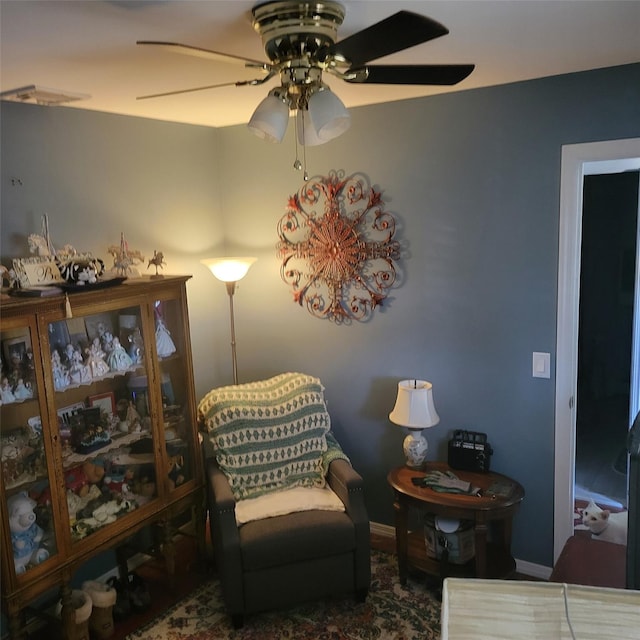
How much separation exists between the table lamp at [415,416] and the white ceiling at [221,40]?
4.85ft

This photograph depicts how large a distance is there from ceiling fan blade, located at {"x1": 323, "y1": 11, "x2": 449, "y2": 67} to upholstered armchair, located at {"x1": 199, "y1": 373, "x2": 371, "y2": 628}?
194 centimetres

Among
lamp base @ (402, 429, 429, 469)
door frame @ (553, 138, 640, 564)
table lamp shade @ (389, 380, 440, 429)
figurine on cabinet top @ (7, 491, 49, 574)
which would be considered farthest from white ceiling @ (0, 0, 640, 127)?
lamp base @ (402, 429, 429, 469)

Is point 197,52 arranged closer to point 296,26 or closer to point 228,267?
point 296,26

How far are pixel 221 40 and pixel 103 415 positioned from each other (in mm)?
1763

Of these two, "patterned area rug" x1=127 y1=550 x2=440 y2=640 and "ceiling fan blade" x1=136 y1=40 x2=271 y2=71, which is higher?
"ceiling fan blade" x1=136 y1=40 x2=271 y2=71

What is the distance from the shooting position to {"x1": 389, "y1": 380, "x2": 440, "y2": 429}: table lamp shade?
2.95 m

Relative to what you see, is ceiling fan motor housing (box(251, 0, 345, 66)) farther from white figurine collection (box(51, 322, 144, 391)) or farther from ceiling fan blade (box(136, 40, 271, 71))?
white figurine collection (box(51, 322, 144, 391))

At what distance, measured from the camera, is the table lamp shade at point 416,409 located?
295cm

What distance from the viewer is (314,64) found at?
5.31 ft

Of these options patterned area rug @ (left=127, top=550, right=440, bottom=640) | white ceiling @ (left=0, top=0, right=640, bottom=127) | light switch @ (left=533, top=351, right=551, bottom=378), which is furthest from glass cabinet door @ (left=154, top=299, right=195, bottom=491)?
light switch @ (left=533, top=351, right=551, bottom=378)

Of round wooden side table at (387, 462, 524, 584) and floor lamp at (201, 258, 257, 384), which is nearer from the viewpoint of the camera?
round wooden side table at (387, 462, 524, 584)

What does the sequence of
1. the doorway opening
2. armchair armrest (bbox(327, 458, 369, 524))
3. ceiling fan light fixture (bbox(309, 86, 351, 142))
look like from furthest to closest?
1. the doorway opening
2. armchair armrest (bbox(327, 458, 369, 524))
3. ceiling fan light fixture (bbox(309, 86, 351, 142))

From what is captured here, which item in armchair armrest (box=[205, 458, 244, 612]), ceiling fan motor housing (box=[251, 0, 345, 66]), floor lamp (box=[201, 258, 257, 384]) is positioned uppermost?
ceiling fan motor housing (box=[251, 0, 345, 66])

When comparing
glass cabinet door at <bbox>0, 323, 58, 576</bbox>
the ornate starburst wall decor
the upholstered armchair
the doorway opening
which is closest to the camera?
glass cabinet door at <bbox>0, 323, 58, 576</bbox>
